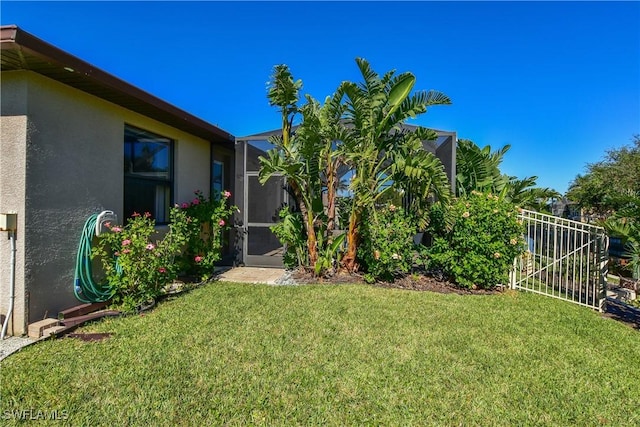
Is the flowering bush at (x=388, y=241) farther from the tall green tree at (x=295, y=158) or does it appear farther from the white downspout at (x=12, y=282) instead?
the white downspout at (x=12, y=282)

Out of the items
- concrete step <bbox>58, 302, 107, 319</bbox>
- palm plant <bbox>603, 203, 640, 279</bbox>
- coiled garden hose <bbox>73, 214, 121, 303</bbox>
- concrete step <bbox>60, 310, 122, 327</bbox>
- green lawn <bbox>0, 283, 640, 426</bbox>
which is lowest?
green lawn <bbox>0, 283, 640, 426</bbox>

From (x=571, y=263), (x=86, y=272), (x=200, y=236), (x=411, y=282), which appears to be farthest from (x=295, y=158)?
(x=571, y=263)

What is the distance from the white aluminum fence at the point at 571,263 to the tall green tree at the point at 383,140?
2.25 meters

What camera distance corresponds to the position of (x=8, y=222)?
3.43 m

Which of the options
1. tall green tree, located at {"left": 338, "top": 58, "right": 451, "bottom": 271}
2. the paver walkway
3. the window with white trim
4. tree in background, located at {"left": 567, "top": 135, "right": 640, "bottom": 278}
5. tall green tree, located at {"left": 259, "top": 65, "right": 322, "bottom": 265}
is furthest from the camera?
the paver walkway

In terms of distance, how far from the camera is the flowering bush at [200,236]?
244 inches

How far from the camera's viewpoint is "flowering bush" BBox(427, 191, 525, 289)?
5.65 m

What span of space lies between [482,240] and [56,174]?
21.9 ft

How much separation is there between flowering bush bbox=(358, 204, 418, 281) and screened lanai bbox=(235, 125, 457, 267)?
2.48 m

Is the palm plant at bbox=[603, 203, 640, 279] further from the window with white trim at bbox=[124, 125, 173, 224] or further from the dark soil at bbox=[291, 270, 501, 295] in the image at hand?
the window with white trim at bbox=[124, 125, 173, 224]

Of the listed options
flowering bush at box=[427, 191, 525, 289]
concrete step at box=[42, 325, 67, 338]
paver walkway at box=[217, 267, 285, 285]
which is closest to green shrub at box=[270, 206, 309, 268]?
paver walkway at box=[217, 267, 285, 285]

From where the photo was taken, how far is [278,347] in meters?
3.34

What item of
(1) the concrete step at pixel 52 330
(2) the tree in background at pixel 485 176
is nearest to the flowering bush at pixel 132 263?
(1) the concrete step at pixel 52 330

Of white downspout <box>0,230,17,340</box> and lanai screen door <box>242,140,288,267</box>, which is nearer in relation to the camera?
white downspout <box>0,230,17,340</box>
